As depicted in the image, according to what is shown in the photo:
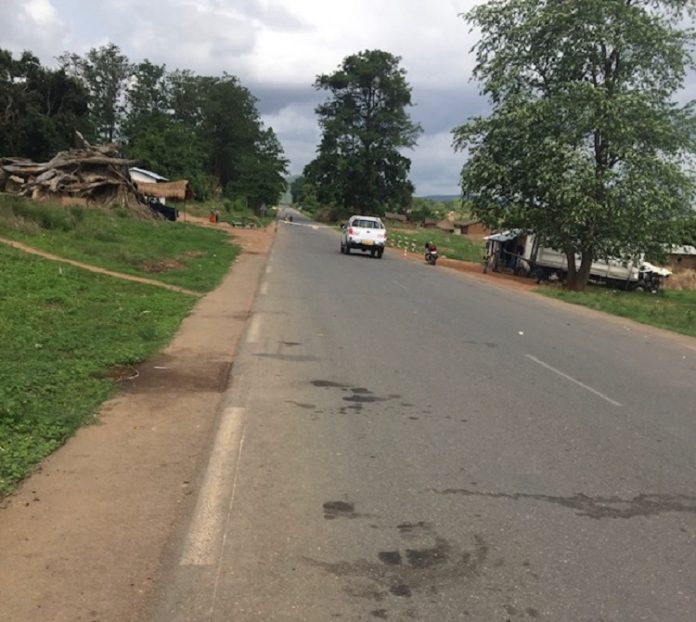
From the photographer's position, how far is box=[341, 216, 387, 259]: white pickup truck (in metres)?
33.9

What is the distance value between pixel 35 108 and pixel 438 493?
2500 inches

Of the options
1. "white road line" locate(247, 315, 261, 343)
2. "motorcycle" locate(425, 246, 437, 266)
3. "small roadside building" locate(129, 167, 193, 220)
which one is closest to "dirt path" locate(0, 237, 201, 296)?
"white road line" locate(247, 315, 261, 343)

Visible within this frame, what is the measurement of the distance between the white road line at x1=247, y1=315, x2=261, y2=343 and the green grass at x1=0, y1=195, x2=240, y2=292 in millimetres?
4063

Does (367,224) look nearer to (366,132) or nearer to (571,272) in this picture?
(571,272)

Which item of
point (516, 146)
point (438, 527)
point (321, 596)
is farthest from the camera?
point (516, 146)

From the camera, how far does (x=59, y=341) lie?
8852 mm

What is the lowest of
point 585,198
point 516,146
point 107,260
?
point 107,260

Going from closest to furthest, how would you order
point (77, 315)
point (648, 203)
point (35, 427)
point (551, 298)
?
1. point (35, 427)
2. point (77, 315)
3. point (551, 298)
4. point (648, 203)

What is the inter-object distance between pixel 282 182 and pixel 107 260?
86226mm

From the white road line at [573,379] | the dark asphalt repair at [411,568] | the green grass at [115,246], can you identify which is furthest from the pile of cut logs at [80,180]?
the dark asphalt repair at [411,568]

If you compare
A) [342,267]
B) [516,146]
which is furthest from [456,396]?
[516,146]

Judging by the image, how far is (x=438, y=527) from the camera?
14.0 feet

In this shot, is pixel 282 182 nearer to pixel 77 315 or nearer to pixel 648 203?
pixel 648 203

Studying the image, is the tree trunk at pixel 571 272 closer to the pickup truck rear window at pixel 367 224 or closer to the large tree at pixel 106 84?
the pickup truck rear window at pixel 367 224
